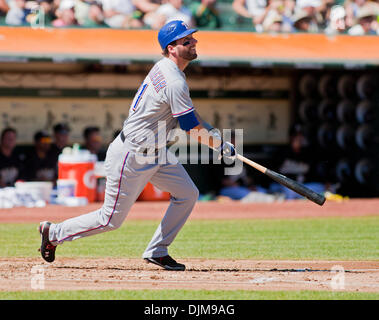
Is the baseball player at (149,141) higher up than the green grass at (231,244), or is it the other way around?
the baseball player at (149,141)

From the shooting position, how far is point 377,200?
475 inches

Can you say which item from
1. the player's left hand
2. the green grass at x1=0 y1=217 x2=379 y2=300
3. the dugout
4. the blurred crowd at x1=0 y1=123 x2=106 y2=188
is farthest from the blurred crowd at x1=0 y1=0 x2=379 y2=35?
the player's left hand

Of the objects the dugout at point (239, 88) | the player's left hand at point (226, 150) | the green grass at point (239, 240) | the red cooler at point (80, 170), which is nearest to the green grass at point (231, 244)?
the green grass at point (239, 240)

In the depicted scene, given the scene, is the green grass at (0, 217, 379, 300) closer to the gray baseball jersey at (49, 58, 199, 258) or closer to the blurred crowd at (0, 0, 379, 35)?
the gray baseball jersey at (49, 58, 199, 258)

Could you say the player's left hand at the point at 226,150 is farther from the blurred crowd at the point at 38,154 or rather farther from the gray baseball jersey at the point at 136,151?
the blurred crowd at the point at 38,154

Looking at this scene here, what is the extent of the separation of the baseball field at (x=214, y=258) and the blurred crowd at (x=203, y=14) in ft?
10.5

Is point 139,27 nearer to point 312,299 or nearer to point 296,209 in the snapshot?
point 296,209

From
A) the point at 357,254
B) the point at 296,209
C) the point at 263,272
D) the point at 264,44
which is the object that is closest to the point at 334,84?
the point at 264,44

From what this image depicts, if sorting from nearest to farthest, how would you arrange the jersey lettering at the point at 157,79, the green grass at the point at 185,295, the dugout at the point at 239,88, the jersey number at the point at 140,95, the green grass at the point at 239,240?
the green grass at the point at 185,295 → the jersey lettering at the point at 157,79 → the jersey number at the point at 140,95 → the green grass at the point at 239,240 → the dugout at the point at 239,88

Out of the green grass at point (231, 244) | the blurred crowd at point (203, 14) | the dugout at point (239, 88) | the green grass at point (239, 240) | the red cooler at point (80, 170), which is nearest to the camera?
the green grass at point (231, 244)

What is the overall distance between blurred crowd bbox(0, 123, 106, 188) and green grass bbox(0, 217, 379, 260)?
2.61 m

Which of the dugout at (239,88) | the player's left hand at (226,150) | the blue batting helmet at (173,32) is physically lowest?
the dugout at (239,88)

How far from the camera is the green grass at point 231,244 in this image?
4.87 m

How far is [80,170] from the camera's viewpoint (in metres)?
11.1
